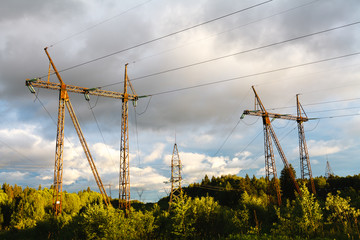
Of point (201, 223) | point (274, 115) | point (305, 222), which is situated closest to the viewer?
point (305, 222)

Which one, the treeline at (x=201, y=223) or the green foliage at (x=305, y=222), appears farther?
the treeline at (x=201, y=223)

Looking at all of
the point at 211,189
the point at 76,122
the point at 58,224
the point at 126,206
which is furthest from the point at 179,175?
the point at 211,189

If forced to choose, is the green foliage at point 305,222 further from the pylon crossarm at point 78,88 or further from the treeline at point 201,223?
the pylon crossarm at point 78,88

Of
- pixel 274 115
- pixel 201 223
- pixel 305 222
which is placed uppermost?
pixel 274 115

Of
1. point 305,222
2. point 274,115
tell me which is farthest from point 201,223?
point 274,115

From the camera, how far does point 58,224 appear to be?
159ft

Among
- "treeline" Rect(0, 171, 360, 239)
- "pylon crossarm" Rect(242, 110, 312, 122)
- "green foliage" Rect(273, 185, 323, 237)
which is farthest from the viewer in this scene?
"pylon crossarm" Rect(242, 110, 312, 122)

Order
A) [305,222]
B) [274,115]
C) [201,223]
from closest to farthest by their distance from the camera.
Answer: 1. [305,222]
2. [201,223]
3. [274,115]

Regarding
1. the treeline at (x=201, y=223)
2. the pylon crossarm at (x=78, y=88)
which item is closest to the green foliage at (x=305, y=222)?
the treeline at (x=201, y=223)

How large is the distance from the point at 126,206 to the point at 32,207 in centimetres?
4561

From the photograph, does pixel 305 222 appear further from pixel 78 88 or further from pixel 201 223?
pixel 78 88

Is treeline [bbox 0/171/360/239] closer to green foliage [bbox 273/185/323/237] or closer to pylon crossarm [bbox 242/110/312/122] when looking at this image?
green foliage [bbox 273/185/323/237]

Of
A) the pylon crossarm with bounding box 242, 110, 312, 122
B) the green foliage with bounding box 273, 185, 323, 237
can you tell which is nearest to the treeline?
the green foliage with bounding box 273, 185, 323, 237

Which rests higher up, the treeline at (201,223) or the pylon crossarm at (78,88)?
the pylon crossarm at (78,88)
